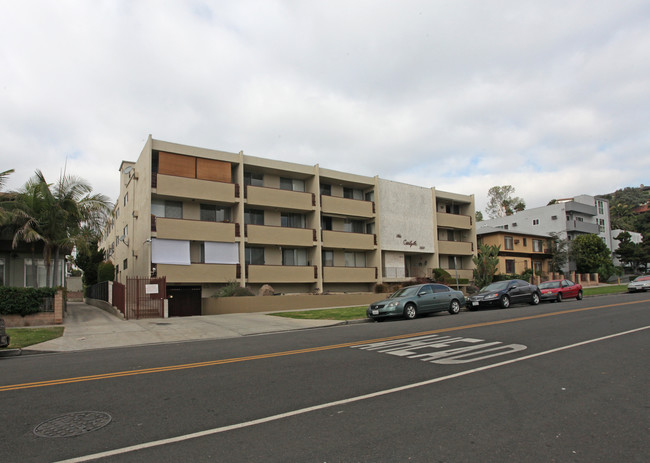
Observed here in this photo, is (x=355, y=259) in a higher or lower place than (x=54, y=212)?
lower

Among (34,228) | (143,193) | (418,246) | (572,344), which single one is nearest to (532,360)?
(572,344)

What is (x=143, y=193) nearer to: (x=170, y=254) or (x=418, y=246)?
(x=170, y=254)

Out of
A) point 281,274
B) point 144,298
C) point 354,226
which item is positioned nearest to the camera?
point 144,298

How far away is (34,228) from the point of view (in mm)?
20031

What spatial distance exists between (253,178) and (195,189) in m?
5.01

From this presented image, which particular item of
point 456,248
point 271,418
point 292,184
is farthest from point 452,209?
point 271,418

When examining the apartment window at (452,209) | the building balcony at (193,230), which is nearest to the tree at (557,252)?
the apartment window at (452,209)

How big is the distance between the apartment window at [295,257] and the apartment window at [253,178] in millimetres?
5057

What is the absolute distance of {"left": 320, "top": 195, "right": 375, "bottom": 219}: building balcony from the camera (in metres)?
32.6

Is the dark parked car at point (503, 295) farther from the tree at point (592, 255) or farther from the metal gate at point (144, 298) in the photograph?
the tree at point (592, 255)

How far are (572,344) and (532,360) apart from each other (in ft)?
7.00

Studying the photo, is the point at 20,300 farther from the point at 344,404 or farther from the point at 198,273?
the point at 344,404

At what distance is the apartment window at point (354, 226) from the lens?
→ 35.0 meters

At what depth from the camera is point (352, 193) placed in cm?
3616
